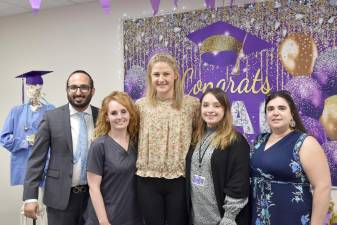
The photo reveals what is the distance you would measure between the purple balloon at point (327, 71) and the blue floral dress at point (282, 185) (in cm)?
136

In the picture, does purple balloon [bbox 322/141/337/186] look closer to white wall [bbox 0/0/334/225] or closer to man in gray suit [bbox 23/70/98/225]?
white wall [bbox 0/0/334/225]

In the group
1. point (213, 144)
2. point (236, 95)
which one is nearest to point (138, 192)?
point (213, 144)

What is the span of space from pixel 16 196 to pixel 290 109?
381 cm

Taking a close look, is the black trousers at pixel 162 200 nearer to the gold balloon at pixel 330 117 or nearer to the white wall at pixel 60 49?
the gold balloon at pixel 330 117

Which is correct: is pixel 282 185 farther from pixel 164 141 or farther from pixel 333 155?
pixel 333 155

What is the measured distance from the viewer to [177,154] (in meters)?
2.01

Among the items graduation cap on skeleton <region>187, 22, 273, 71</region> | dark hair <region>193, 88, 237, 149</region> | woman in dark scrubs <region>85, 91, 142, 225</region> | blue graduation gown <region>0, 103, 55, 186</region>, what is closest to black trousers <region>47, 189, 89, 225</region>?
woman in dark scrubs <region>85, 91, 142, 225</region>

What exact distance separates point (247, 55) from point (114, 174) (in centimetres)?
185

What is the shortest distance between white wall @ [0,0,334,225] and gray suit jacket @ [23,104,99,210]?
1.74 metres

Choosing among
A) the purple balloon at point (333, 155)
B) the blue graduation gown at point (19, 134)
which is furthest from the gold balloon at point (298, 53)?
the blue graduation gown at point (19, 134)

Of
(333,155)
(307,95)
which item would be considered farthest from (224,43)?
(333,155)

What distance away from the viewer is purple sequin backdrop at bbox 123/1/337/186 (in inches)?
120

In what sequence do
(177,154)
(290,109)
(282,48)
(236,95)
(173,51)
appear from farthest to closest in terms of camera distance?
(173,51), (236,95), (282,48), (177,154), (290,109)

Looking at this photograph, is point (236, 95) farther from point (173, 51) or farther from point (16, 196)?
point (16, 196)
